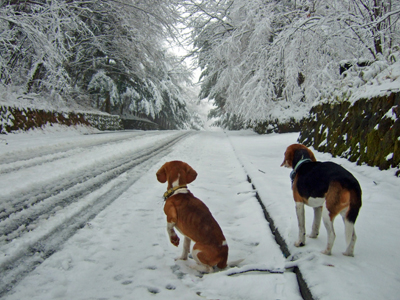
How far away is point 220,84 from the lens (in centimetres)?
1475

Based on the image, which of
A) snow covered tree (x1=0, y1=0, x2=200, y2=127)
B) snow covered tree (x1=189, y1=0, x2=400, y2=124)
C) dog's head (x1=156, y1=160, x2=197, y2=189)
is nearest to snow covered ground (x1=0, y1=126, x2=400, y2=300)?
dog's head (x1=156, y1=160, x2=197, y2=189)

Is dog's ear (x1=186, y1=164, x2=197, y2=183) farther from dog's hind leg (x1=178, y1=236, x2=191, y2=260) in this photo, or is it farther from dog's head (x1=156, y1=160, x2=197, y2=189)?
dog's hind leg (x1=178, y1=236, x2=191, y2=260)

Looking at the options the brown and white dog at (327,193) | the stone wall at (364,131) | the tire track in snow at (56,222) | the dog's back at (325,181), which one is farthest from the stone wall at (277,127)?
the dog's back at (325,181)

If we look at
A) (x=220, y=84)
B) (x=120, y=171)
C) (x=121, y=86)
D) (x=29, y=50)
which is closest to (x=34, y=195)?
(x=120, y=171)

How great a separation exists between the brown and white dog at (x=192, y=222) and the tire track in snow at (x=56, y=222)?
44.8 inches

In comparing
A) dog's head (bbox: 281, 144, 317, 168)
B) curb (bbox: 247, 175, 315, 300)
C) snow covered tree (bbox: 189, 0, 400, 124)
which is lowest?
curb (bbox: 247, 175, 315, 300)

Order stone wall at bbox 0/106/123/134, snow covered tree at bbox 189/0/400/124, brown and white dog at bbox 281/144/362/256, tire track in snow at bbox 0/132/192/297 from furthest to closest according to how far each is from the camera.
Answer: stone wall at bbox 0/106/123/134, snow covered tree at bbox 189/0/400/124, tire track in snow at bbox 0/132/192/297, brown and white dog at bbox 281/144/362/256

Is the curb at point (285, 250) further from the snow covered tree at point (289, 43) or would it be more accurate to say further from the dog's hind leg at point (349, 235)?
the snow covered tree at point (289, 43)

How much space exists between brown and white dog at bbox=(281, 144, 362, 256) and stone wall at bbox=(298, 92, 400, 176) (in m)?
2.88

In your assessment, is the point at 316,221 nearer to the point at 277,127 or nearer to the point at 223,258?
the point at 223,258

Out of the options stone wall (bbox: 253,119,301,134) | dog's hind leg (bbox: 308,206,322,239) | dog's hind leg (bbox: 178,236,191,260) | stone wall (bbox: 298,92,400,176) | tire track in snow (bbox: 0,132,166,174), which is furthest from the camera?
stone wall (bbox: 253,119,301,134)

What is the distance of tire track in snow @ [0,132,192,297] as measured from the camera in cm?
202

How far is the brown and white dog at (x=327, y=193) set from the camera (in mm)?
1882

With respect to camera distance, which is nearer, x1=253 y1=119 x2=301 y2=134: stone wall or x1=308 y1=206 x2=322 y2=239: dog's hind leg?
x1=308 y1=206 x2=322 y2=239: dog's hind leg
